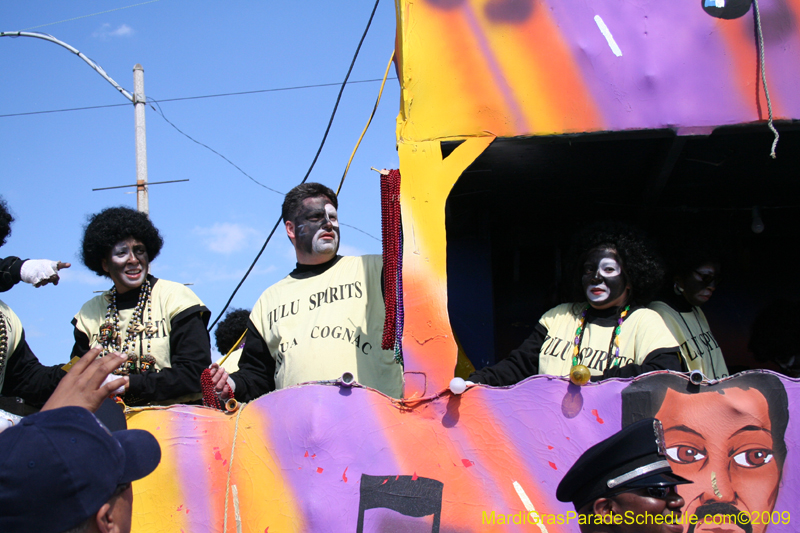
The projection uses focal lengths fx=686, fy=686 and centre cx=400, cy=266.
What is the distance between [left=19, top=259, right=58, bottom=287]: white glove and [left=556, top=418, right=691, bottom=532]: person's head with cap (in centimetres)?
290

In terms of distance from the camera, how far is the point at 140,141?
8883 millimetres

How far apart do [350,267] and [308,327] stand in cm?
46

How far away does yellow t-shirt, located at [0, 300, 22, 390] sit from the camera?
363 centimetres

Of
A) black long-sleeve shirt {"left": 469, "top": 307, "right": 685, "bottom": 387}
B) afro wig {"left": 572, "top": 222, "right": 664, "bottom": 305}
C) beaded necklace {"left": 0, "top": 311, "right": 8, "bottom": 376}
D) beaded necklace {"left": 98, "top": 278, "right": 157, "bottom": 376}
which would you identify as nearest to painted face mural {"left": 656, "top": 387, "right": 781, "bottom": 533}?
black long-sleeve shirt {"left": 469, "top": 307, "right": 685, "bottom": 387}

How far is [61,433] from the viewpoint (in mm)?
1509

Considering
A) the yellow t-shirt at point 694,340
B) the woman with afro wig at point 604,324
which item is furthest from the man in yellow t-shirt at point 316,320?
the yellow t-shirt at point 694,340

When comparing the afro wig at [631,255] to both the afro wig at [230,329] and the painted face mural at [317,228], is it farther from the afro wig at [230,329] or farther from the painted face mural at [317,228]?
the afro wig at [230,329]

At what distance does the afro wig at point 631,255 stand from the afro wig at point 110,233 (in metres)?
2.63

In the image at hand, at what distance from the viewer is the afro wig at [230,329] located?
7.12m

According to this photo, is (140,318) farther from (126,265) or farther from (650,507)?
(650,507)

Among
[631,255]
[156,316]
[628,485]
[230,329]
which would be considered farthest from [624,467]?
[230,329]

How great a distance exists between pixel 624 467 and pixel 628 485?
6 cm

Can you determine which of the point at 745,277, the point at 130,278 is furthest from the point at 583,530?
the point at 745,277

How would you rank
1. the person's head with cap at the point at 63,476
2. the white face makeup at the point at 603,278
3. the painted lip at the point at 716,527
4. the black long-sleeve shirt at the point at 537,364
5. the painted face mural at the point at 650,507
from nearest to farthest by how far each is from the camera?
the person's head with cap at the point at 63,476
the painted face mural at the point at 650,507
the painted lip at the point at 716,527
the black long-sleeve shirt at the point at 537,364
the white face makeup at the point at 603,278
